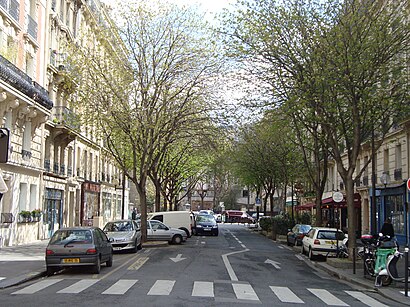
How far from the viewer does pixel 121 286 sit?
1402cm

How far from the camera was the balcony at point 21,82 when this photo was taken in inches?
923

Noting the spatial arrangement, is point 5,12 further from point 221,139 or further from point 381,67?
point 381,67

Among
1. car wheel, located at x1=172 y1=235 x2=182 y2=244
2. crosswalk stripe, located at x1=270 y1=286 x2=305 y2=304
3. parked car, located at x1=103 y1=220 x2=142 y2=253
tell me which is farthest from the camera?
car wheel, located at x1=172 y1=235 x2=182 y2=244

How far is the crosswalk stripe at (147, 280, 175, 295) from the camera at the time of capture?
42.6 feet

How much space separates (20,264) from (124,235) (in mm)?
6368

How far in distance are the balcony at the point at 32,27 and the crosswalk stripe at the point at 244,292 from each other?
797 inches

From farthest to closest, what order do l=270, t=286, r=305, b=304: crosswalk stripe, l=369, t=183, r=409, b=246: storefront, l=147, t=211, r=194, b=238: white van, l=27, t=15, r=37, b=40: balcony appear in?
l=147, t=211, r=194, b=238: white van < l=369, t=183, r=409, b=246: storefront < l=27, t=15, r=37, b=40: balcony < l=270, t=286, r=305, b=304: crosswalk stripe

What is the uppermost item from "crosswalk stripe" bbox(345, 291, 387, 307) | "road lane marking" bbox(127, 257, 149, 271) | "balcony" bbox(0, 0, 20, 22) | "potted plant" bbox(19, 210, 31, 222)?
"balcony" bbox(0, 0, 20, 22)

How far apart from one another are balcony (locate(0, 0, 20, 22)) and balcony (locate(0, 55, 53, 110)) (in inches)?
111

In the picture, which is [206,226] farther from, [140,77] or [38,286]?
[38,286]

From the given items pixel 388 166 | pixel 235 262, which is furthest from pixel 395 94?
pixel 388 166

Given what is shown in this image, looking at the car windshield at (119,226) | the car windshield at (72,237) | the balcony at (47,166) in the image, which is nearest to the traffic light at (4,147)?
the car windshield at (72,237)

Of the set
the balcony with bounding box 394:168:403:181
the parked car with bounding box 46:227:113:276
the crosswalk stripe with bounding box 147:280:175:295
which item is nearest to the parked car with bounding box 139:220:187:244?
the balcony with bounding box 394:168:403:181

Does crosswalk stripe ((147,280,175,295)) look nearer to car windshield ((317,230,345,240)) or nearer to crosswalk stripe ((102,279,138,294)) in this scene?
crosswalk stripe ((102,279,138,294))
